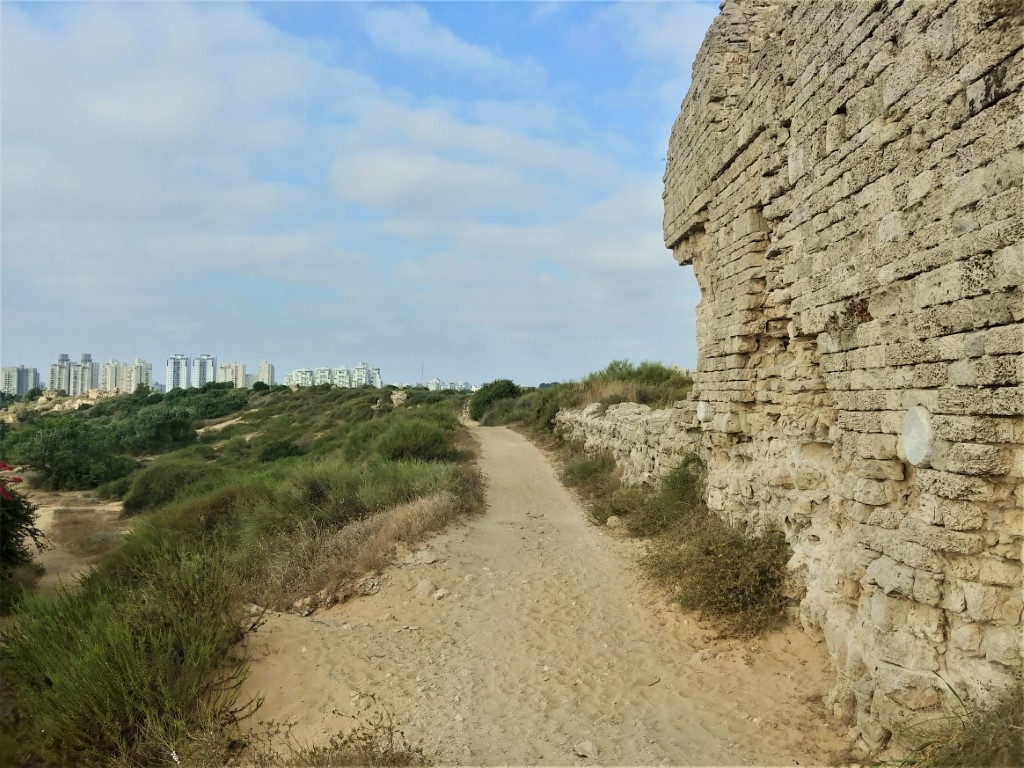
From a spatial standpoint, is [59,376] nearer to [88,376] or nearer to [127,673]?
[88,376]

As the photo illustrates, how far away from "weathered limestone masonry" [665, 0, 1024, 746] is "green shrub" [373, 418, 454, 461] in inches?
358

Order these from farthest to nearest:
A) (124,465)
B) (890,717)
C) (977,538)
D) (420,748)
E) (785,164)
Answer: (124,465) → (785,164) → (420,748) → (890,717) → (977,538)

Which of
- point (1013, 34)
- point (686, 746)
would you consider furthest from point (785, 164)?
point (686, 746)

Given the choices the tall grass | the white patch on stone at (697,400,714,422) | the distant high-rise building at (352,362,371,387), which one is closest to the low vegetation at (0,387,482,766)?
the tall grass

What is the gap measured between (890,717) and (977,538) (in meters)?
1.11

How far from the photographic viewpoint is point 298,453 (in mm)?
23266

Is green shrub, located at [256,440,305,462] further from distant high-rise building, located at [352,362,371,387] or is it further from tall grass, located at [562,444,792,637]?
distant high-rise building, located at [352,362,371,387]

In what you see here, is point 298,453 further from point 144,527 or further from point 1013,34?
point 1013,34

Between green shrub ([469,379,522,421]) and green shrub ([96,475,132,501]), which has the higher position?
green shrub ([469,379,522,421])

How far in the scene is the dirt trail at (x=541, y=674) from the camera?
3838 mm

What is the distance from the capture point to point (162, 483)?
17344 millimetres

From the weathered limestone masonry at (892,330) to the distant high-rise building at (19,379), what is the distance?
104 m

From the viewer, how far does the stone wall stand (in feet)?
26.0

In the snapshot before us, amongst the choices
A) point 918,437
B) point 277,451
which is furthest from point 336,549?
point 277,451
